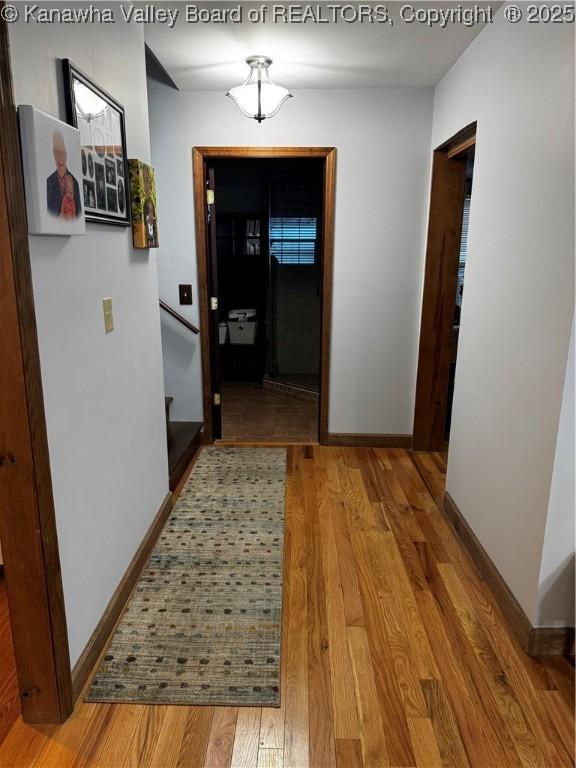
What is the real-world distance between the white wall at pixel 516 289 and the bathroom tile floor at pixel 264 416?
170cm

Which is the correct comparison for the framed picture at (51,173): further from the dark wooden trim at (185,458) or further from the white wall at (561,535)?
the dark wooden trim at (185,458)

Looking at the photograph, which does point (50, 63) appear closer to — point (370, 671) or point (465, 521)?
point (370, 671)

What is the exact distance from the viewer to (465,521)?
2.54 metres

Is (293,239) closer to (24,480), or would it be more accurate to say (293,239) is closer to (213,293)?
(213,293)

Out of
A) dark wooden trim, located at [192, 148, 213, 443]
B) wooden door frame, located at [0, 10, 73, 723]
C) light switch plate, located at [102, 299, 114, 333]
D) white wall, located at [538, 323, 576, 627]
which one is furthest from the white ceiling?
white wall, located at [538, 323, 576, 627]

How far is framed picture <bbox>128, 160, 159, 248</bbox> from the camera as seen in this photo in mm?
2125

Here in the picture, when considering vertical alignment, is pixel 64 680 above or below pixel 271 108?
below

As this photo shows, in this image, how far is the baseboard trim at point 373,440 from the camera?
12.5ft

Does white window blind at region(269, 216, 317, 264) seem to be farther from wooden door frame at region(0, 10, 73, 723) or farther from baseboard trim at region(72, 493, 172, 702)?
wooden door frame at region(0, 10, 73, 723)

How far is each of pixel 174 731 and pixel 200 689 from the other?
16 centimetres

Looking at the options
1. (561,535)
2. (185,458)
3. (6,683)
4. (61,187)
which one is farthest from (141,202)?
(561,535)

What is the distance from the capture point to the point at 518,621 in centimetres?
188

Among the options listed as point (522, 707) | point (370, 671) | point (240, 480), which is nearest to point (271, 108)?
point (240, 480)

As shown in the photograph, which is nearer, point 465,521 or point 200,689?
point 200,689
